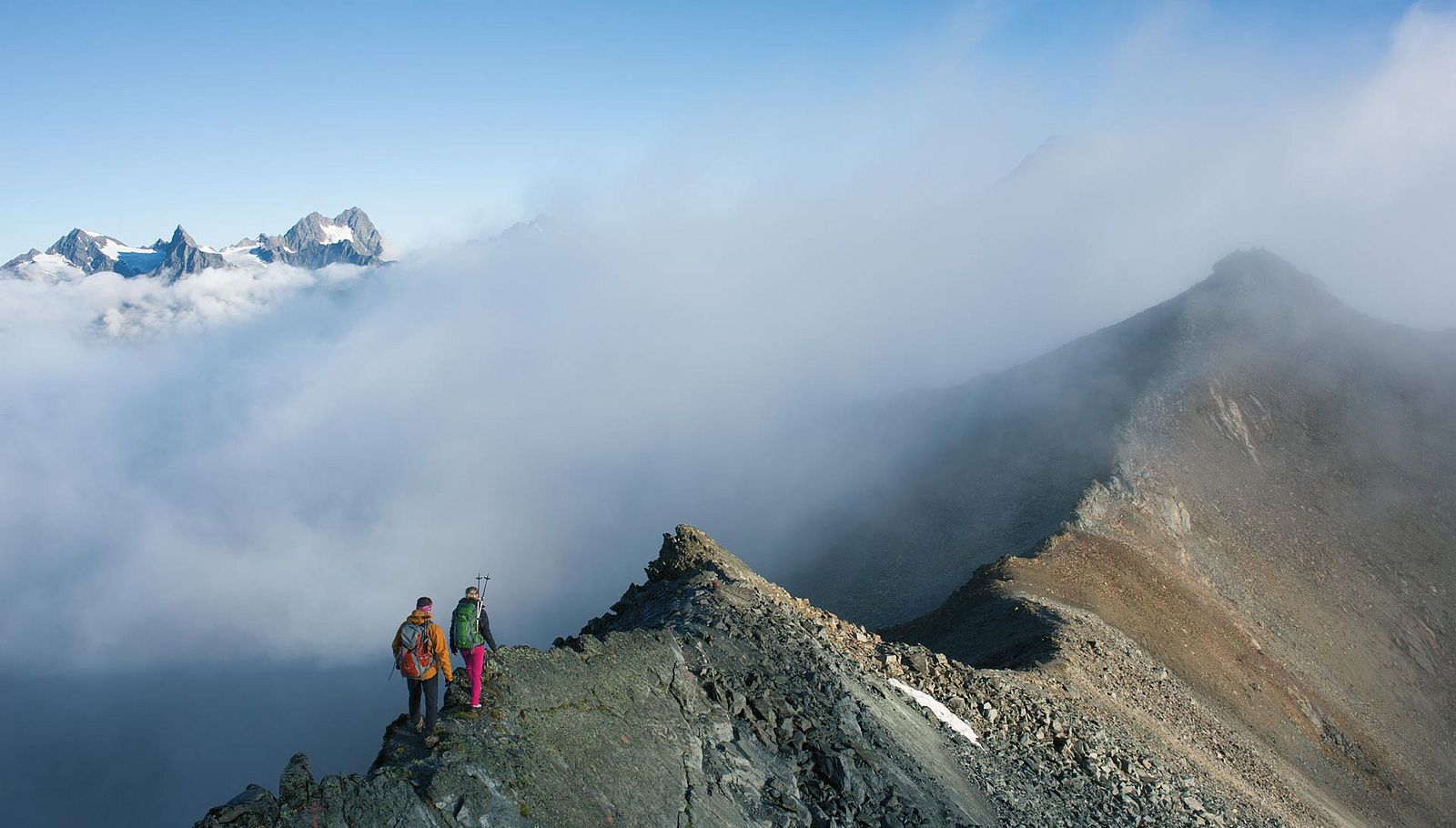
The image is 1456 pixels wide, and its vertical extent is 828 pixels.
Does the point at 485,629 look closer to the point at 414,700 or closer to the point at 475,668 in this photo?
the point at 475,668

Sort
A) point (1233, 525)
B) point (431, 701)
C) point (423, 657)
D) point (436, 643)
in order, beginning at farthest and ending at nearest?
1. point (1233, 525)
2. point (436, 643)
3. point (423, 657)
4. point (431, 701)

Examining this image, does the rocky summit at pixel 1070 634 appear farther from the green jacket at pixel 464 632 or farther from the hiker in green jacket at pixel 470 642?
the green jacket at pixel 464 632

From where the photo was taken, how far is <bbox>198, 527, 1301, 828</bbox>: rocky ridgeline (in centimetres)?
1395

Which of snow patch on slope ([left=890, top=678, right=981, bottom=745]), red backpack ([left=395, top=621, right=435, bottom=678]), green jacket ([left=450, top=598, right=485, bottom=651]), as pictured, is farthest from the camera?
snow patch on slope ([left=890, top=678, right=981, bottom=745])

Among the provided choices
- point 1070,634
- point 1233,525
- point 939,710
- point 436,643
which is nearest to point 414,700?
point 436,643

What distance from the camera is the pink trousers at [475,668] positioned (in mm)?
15578

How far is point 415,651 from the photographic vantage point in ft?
50.4

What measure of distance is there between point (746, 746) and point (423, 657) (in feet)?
24.8

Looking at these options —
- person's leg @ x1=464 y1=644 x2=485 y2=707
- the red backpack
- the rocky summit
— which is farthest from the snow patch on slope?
the red backpack

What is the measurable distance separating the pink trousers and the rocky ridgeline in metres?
0.32

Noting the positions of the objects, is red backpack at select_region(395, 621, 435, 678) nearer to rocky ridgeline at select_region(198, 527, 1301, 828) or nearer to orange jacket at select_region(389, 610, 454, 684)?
orange jacket at select_region(389, 610, 454, 684)

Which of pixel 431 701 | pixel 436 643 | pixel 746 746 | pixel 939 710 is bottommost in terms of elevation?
pixel 939 710

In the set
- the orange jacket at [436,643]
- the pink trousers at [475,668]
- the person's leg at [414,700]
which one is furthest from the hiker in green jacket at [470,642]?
the person's leg at [414,700]

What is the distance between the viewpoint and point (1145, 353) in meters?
74.0
